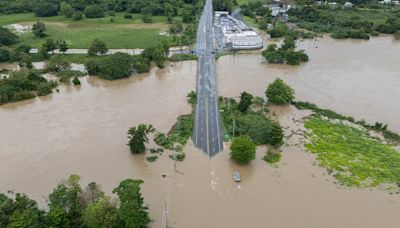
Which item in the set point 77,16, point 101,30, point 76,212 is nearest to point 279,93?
point 76,212

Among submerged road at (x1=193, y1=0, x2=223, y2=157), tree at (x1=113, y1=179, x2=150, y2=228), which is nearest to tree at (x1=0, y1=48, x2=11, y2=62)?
submerged road at (x1=193, y1=0, x2=223, y2=157)

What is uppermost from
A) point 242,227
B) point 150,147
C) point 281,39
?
point 281,39

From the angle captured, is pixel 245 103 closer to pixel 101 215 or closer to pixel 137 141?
pixel 137 141

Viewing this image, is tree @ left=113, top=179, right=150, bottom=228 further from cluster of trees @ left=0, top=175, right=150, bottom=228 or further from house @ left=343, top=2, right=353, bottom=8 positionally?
house @ left=343, top=2, right=353, bottom=8

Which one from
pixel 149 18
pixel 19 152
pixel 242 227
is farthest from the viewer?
pixel 149 18

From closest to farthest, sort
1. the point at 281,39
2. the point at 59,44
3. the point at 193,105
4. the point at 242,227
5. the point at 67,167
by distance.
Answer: the point at 242,227
the point at 67,167
the point at 193,105
the point at 59,44
the point at 281,39

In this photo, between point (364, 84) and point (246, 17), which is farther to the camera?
point (246, 17)

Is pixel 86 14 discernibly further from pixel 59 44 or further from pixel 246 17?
pixel 246 17

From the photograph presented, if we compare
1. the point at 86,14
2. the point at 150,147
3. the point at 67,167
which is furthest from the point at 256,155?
the point at 86,14

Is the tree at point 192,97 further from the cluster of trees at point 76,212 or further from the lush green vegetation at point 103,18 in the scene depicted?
the lush green vegetation at point 103,18
